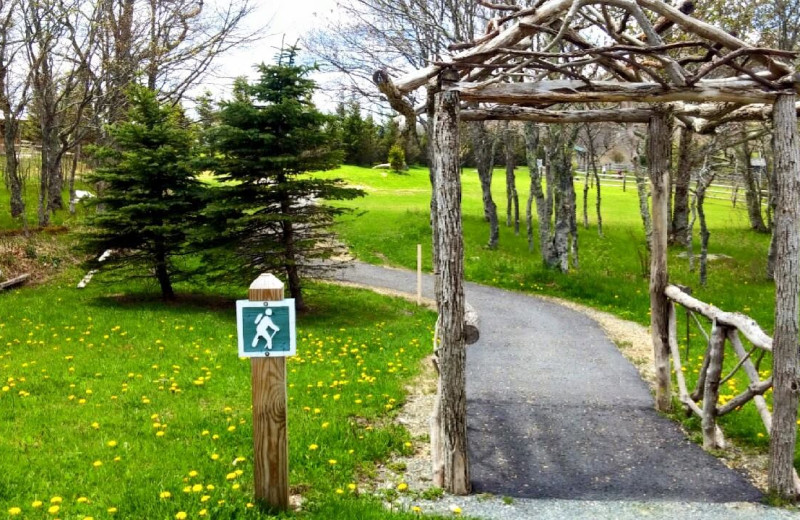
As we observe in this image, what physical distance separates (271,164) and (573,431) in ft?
25.9

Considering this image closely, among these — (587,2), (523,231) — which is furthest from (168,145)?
(523,231)

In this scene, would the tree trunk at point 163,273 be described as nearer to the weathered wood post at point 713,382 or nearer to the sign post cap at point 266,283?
the sign post cap at point 266,283

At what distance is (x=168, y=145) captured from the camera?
13.4m

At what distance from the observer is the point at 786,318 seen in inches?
214

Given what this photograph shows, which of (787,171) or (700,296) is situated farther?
(700,296)

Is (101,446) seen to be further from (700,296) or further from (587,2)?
(700,296)

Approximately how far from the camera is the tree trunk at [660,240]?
7391 millimetres

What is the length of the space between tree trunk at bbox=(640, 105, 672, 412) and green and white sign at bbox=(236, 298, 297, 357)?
4.85m

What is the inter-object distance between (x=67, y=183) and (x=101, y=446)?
3355cm

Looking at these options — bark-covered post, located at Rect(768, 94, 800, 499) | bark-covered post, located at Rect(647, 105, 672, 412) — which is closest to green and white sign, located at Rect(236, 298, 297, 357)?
bark-covered post, located at Rect(768, 94, 800, 499)

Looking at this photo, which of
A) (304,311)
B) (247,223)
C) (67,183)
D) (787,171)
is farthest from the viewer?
(67,183)

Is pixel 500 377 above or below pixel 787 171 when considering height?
below

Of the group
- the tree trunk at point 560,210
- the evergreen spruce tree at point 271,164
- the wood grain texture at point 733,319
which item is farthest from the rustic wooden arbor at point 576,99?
the tree trunk at point 560,210

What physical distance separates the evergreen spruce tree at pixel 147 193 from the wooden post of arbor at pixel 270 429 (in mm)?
9039
